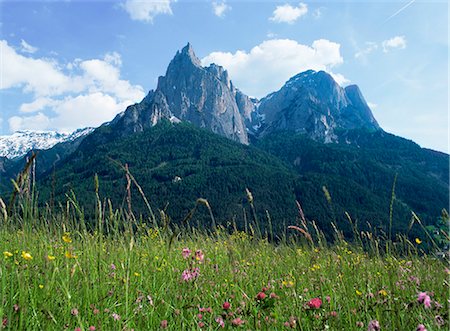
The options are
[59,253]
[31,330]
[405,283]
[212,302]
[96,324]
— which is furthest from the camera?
[59,253]

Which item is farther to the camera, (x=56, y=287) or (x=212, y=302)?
(x=212, y=302)

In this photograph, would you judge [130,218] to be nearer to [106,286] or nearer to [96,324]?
[106,286]

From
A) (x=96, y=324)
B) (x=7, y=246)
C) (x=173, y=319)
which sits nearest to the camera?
(x=96, y=324)

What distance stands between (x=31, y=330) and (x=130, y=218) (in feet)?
5.08

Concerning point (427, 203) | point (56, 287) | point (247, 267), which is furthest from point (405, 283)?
point (427, 203)

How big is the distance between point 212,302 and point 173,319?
19.9 inches

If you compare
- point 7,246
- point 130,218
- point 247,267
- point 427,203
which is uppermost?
point 130,218

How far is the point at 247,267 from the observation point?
4.49 meters

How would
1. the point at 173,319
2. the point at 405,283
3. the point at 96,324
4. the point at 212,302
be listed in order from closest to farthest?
the point at 96,324 < the point at 173,319 < the point at 212,302 < the point at 405,283

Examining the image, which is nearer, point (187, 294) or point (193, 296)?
point (193, 296)

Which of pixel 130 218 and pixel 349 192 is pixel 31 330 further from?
pixel 349 192

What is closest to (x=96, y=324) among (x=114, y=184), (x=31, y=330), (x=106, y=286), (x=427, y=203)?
(x=31, y=330)

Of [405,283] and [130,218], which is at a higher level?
[130,218]

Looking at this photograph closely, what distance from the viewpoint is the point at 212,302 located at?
3.19 m
